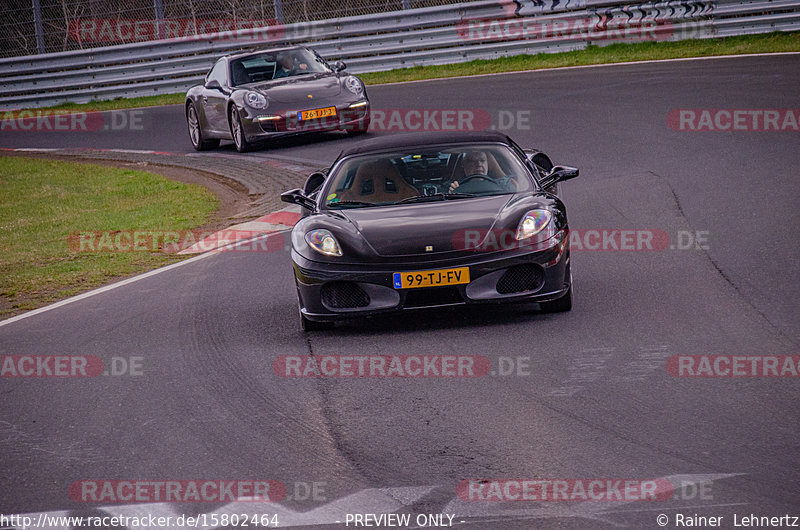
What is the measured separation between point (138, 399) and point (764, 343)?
3.31 metres

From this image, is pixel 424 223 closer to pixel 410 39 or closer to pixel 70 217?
pixel 70 217

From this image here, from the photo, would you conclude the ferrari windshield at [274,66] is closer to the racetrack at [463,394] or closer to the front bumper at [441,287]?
the racetrack at [463,394]

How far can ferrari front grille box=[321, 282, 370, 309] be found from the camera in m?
7.03

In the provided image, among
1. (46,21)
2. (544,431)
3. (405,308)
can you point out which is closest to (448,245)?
(405,308)

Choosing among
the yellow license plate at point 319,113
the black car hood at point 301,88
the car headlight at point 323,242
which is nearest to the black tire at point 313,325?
the car headlight at point 323,242

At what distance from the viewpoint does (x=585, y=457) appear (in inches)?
183

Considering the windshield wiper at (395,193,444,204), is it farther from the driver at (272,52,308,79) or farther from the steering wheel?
the driver at (272,52,308,79)

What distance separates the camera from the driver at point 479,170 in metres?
7.78

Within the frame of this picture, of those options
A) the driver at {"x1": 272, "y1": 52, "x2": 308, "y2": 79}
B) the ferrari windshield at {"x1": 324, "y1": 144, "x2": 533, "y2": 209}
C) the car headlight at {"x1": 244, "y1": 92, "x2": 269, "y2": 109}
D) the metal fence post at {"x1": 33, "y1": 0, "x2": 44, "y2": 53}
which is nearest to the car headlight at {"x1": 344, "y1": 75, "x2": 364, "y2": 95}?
the driver at {"x1": 272, "y1": 52, "x2": 308, "y2": 79}

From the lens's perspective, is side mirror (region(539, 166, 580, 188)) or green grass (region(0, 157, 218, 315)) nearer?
side mirror (region(539, 166, 580, 188))

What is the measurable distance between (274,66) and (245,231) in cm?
612

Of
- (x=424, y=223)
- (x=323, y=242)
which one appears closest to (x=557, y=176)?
Answer: (x=424, y=223)

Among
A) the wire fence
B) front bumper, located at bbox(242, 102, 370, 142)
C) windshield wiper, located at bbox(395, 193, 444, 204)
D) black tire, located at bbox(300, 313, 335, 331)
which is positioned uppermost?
the wire fence

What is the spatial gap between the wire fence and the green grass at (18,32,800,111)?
1644 mm
